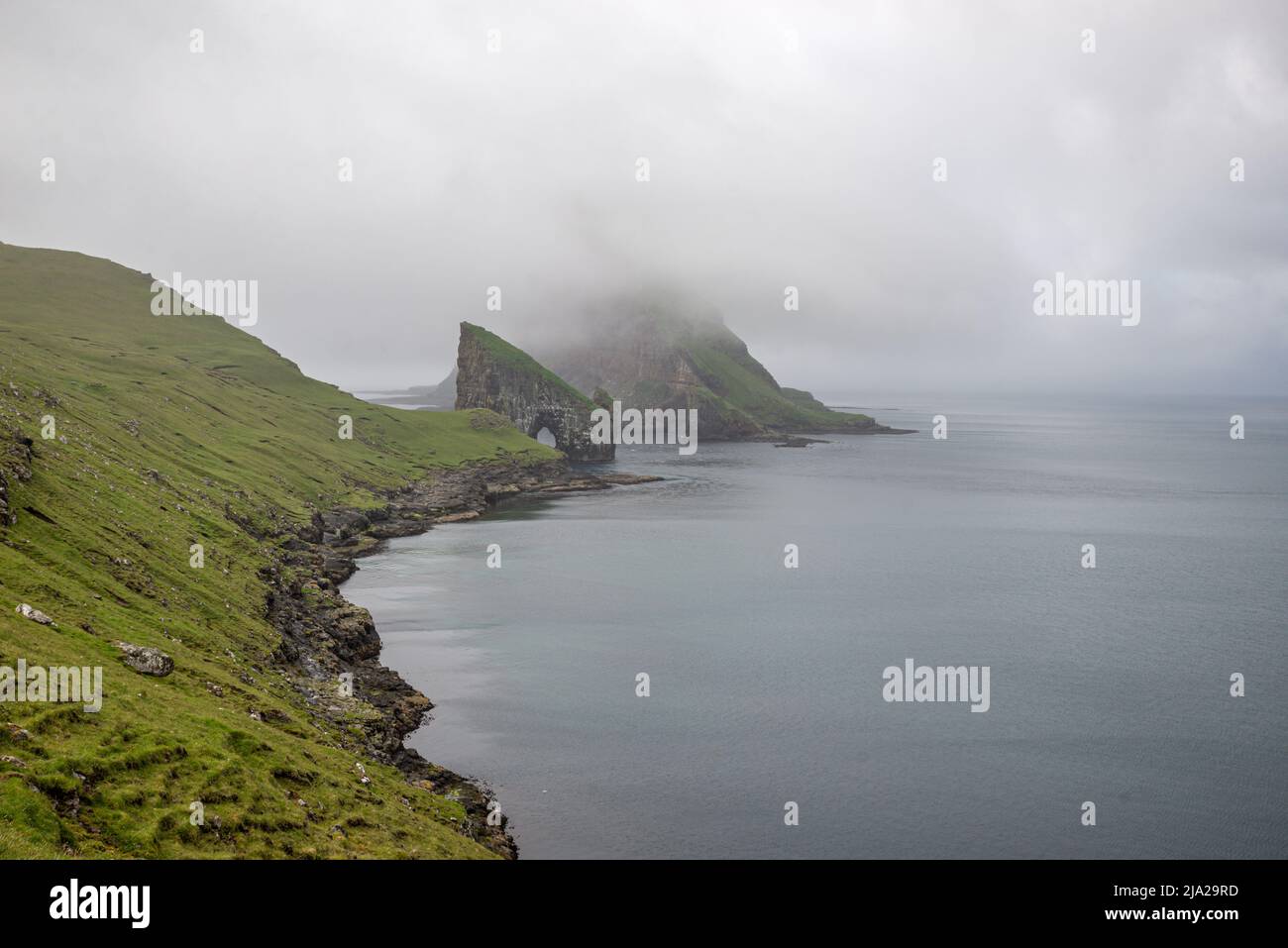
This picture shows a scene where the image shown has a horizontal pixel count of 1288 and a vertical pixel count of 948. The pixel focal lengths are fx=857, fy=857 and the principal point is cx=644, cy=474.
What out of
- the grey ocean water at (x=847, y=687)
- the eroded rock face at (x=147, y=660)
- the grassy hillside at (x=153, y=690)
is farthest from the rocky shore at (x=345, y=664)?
the eroded rock face at (x=147, y=660)

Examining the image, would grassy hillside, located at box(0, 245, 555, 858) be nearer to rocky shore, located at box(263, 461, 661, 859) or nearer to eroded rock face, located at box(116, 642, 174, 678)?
eroded rock face, located at box(116, 642, 174, 678)

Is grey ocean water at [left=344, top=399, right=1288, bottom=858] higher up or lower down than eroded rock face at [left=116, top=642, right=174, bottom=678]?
lower down

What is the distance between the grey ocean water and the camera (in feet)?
157

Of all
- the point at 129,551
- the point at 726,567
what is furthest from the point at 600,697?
the point at 726,567

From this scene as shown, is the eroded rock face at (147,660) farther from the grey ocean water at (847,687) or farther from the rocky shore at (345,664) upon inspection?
the grey ocean water at (847,687)

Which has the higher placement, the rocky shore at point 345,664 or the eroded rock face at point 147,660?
the eroded rock face at point 147,660

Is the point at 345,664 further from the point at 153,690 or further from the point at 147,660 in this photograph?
the point at 153,690

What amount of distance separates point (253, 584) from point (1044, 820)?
57.8m

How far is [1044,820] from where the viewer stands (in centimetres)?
4822

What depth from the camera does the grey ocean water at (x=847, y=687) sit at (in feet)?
157

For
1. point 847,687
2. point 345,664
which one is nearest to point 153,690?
point 345,664

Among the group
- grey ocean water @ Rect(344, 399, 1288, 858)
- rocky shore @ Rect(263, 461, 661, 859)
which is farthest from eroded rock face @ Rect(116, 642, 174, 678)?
grey ocean water @ Rect(344, 399, 1288, 858)

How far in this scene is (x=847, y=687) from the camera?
232 feet
